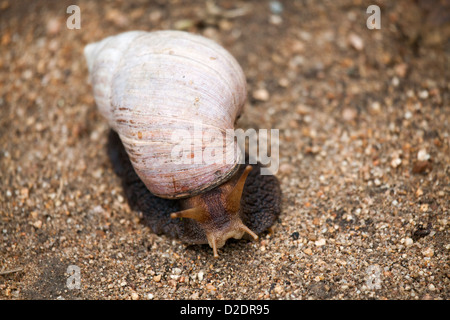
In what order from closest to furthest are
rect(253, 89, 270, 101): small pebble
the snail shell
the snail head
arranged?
1. the snail shell
2. the snail head
3. rect(253, 89, 270, 101): small pebble

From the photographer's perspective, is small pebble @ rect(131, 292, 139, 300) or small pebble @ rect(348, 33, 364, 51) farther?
small pebble @ rect(348, 33, 364, 51)

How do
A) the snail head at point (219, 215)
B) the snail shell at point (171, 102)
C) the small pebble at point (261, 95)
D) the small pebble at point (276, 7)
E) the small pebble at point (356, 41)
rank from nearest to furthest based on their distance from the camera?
the snail shell at point (171, 102) → the snail head at point (219, 215) → the small pebble at point (261, 95) → the small pebble at point (356, 41) → the small pebble at point (276, 7)

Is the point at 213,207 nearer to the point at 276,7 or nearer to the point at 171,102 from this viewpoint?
the point at 171,102

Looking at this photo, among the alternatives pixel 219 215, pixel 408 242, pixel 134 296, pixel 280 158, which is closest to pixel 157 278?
pixel 134 296

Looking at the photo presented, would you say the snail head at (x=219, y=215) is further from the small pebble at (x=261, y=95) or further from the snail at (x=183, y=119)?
the small pebble at (x=261, y=95)

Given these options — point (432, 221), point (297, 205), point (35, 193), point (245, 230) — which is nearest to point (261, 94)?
point (297, 205)

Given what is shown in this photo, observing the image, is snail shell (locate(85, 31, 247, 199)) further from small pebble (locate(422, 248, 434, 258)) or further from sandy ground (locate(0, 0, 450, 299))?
small pebble (locate(422, 248, 434, 258))

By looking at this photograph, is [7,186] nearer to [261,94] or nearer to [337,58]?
[261,94]

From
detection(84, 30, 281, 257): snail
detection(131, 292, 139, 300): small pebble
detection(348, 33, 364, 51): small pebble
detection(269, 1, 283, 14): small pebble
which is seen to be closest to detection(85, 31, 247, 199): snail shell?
detection(84, 30, 281, 257): snail

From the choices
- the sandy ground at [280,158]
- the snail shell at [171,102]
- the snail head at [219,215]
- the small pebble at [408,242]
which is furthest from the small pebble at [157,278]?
the small pebble at [408,242]
